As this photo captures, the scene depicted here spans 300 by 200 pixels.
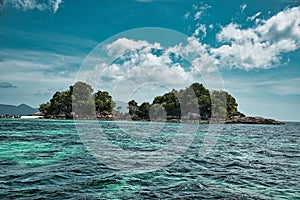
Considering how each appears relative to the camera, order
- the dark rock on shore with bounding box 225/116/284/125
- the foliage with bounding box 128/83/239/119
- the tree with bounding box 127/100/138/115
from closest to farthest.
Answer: the foliage with bounding box 128/83/239/119 → the dark rock on shore with bounding box 225/116/284/125 → the tree with bounding box 127/100/138/115

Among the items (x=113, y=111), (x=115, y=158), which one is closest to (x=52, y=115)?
(x=113, y=111)

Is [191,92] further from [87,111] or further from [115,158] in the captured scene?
[115,158]

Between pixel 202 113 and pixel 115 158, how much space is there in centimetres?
13077

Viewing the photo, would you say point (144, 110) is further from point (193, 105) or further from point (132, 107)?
point (193, 105)

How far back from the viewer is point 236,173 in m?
16.9

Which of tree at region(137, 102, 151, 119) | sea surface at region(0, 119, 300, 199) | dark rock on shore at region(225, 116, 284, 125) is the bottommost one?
sea surface at region(0, 119, 300, 199)

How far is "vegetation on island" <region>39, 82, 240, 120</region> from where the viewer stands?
5684 inches

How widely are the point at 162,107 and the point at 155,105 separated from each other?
32.4ft

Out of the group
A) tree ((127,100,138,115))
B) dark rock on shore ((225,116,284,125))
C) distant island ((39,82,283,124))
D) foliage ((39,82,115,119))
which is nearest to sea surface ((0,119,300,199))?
distant island ((39,82,283,124))

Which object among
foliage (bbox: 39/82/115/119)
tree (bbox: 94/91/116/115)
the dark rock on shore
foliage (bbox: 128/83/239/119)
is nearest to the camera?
foliage (bbox: 128/83/239/119)

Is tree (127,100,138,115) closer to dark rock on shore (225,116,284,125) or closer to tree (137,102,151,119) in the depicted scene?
tree (137,102,151,119)

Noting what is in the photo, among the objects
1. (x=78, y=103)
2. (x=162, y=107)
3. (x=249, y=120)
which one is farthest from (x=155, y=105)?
(x=249, y=120)

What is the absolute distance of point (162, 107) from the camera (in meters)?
163

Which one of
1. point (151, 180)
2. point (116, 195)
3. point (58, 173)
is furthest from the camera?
point (58, 173)
